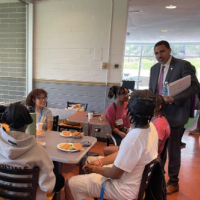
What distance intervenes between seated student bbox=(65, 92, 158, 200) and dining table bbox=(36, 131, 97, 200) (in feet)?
0.55

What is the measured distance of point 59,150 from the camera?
4.90 ft

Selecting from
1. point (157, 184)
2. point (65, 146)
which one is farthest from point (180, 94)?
point (65, 146)

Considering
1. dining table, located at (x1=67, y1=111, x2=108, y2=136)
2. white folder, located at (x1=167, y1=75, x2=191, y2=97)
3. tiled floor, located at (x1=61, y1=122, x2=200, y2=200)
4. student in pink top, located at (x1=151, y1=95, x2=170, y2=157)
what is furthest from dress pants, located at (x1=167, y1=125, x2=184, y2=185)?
dining table, located at (x1=67, y1=111, x2=108, y2=136)

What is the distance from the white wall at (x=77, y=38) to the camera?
3471 mm

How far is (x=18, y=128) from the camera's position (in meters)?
1.17

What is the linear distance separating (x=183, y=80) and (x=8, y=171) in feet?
5.82

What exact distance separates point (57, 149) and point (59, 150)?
31mm

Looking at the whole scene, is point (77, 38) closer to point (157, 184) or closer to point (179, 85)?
point (179, 85)

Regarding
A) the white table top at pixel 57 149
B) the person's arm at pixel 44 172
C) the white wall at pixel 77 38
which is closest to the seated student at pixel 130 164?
the white table top at pixel 57 149

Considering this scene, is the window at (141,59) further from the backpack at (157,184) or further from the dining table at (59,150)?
the backpack at (157,184)

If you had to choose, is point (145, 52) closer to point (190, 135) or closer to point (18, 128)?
point (190, 135)

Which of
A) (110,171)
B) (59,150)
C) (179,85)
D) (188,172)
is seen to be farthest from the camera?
(188,172)

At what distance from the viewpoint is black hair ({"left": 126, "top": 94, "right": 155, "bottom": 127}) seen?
3.65ft

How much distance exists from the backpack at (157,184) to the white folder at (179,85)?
92 centimetres
